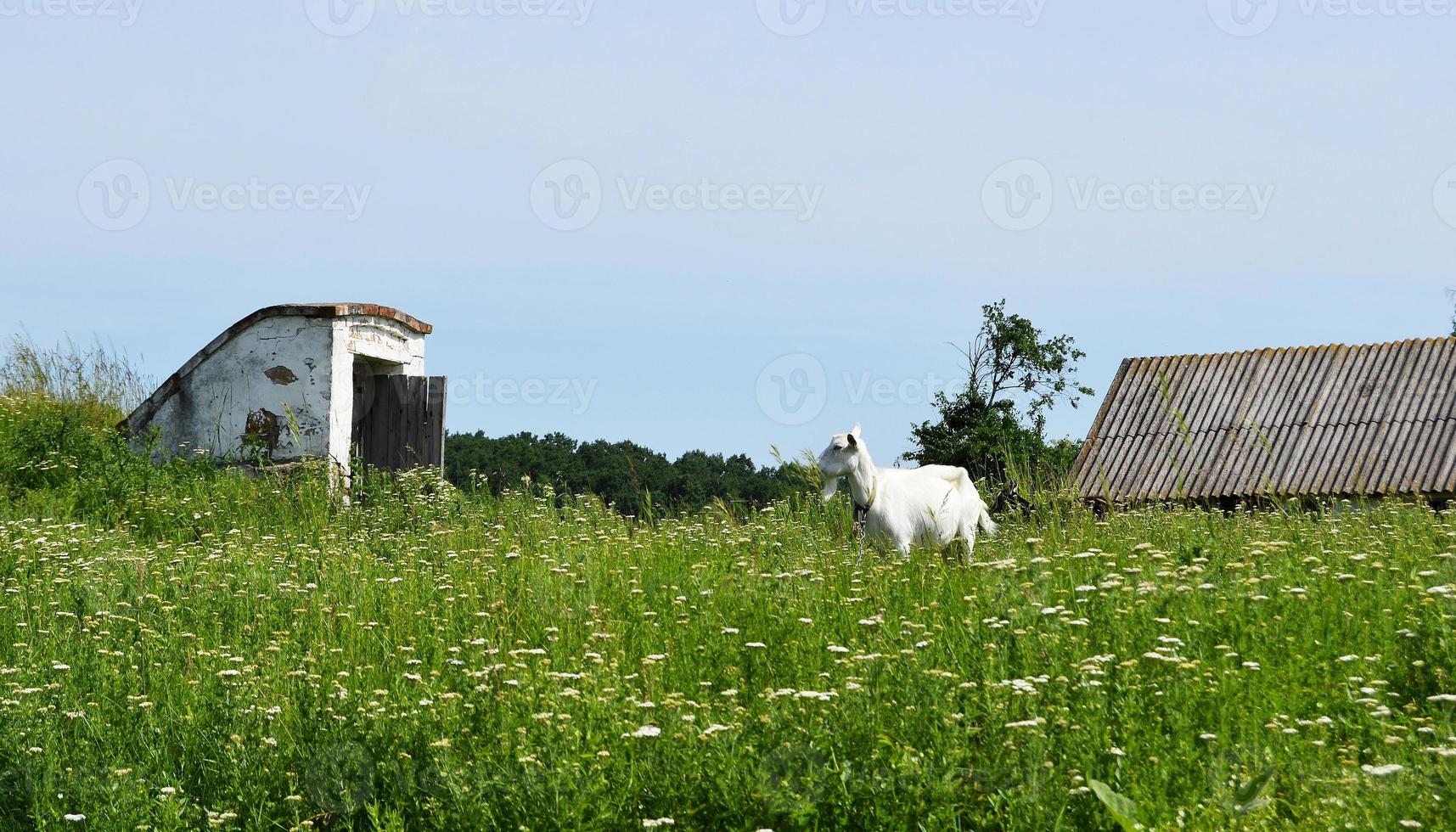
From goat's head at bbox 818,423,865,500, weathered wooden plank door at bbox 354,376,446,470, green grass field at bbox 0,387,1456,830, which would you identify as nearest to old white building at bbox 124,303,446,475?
weathered wooden plank door at bbox 354,376,446,470

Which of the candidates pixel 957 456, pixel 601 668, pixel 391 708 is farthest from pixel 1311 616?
pixel 957 456

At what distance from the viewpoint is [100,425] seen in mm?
18062

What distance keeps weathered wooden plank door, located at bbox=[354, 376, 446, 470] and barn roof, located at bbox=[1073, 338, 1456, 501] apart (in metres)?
11.2

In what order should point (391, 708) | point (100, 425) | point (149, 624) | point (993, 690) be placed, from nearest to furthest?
1. point (993, 690)
2. point (391, 708)
3. point (149, 624)
4. point (100, 425)

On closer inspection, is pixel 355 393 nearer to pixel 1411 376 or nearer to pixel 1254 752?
pixel 1254 752

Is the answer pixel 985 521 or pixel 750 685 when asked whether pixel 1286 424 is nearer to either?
pixel 985 521

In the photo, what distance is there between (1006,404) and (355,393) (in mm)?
20976

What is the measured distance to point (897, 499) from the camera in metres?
9.65

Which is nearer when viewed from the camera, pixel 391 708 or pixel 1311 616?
pixel 391 708

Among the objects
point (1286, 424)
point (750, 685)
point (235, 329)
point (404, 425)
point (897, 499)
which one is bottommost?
point (750, 685)

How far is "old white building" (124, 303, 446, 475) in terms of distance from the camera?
602 inches

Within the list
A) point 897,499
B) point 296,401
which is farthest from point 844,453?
point 296,401

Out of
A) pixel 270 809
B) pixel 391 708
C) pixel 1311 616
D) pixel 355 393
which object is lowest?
pixel 270 809

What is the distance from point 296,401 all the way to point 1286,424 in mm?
16930
